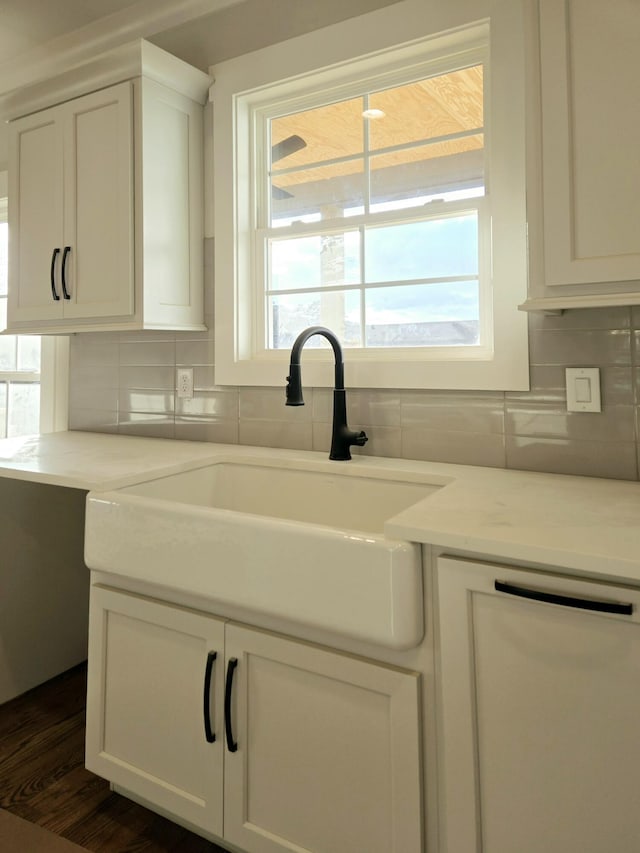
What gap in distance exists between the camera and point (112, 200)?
1.99m

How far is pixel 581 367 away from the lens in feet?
4.98

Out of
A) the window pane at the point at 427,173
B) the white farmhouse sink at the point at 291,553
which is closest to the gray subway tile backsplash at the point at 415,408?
the white farmhouse sink at the point at 291,553

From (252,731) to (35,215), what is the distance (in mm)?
1974

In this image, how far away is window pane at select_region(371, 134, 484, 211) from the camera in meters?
1.75

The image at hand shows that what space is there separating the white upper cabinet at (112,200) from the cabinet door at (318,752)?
1.25 metres

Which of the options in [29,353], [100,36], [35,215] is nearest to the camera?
[35,215]

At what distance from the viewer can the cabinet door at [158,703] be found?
1268 millimetres

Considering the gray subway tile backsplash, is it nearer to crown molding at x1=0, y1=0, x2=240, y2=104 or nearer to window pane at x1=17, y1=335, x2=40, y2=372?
window pane at x1=17, y1=335, x2=40, y2=372

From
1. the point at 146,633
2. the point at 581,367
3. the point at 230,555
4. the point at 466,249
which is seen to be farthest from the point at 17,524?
the point at 581,367

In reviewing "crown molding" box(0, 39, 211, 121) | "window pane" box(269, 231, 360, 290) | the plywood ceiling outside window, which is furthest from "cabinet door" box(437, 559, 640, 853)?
"crown molding" box(0, 39, 211, 121)

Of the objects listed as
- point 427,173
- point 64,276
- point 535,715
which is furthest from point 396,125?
point 535,715

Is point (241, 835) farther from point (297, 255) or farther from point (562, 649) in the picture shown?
point (297, 255)

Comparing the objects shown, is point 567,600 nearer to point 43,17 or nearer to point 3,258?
point 43,17

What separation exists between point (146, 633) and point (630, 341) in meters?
1.39
